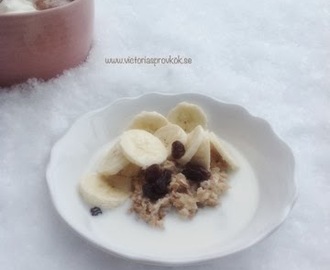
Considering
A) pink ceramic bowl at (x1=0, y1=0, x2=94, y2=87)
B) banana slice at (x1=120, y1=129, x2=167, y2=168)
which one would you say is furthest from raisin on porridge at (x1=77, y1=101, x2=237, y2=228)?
pink ceramic bowl at (x1=0, y1=0, x2=94, y2=87)

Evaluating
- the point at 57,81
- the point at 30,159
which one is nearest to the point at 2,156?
the point at 30,159

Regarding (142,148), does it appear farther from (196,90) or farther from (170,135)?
(196,90)

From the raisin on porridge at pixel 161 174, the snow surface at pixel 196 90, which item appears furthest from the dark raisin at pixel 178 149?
the snow surface at pixel 196 90

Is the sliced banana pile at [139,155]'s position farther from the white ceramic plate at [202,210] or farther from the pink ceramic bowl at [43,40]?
the pink ceramic bowl at [43,40]

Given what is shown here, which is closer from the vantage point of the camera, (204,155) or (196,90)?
(204,155)

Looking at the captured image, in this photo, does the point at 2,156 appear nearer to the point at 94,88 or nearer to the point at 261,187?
the point at 94,88

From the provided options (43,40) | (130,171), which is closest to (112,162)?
(130,171)
